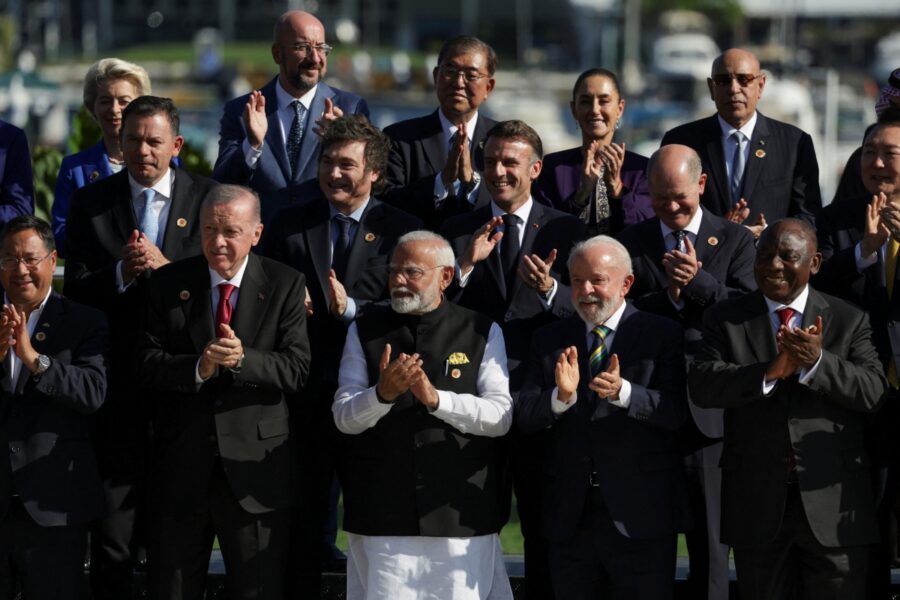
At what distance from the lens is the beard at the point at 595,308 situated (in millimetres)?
7027

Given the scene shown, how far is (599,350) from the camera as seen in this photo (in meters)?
7.10

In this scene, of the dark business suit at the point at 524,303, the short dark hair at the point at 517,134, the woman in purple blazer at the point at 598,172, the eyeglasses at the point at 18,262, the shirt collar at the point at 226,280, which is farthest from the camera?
the woman in purple blazer at the point at 598,172

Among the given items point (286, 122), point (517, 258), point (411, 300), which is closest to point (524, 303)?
point (517, 258)

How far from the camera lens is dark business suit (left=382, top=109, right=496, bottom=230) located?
8.41m

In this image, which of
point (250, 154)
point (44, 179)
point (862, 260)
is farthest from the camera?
point (44, 179)

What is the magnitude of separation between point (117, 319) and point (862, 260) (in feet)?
12.4

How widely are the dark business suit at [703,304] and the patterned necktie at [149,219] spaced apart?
7.89ft

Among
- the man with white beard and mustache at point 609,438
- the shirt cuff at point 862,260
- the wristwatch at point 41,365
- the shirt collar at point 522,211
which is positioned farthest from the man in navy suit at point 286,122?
the shirt cuff at point 862,260

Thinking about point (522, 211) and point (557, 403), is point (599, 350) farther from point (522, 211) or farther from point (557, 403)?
point (522, 211)

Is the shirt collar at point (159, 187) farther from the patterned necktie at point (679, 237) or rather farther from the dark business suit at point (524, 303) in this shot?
the patterned necktie at point (679, 237)

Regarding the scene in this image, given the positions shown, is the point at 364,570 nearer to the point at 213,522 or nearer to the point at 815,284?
the point at 213,522

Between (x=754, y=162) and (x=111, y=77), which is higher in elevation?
(x=111, y=77)

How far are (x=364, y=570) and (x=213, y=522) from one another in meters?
0.76

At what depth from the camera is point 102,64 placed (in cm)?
884
